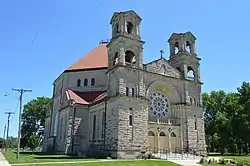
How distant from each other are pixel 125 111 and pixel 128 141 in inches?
130

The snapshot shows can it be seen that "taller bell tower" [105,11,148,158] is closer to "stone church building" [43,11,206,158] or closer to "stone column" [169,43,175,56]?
"stone church building" [43,11,206,158]

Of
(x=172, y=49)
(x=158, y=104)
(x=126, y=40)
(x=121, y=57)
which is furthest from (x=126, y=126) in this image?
(x=172, y=49)

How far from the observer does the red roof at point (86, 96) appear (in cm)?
3600

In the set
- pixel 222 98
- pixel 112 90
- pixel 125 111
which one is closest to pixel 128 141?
pixel 125 111

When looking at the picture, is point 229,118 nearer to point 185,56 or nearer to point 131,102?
point 185,56

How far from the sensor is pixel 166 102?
34.3 metres

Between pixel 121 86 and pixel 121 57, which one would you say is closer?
pixel 121 86

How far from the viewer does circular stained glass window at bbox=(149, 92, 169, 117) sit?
107ft

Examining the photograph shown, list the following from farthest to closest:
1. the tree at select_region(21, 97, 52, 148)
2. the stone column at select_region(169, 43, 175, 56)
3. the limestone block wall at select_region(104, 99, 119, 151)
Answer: the tree at select_region(21, 97, 52, 148)
the stone column at select_region(169, 43, 175, 56)
the limestone block wall at select_region(104, 99, 119, 151)

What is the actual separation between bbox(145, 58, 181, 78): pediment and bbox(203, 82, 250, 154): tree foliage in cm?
1890

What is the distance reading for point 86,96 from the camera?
3806 cm

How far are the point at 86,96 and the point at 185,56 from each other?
15.7 m

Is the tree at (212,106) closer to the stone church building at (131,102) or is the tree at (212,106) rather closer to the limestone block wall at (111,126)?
the stone church building at (131,102)

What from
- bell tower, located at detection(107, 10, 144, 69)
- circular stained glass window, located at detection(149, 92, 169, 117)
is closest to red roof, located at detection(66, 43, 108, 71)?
bell tower, located at detection(107, 10, 144, 69)
